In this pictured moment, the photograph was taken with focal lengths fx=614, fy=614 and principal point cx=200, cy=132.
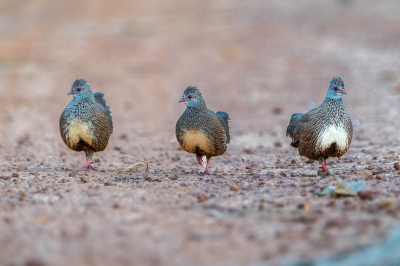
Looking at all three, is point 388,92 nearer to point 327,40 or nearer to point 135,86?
point 135,86

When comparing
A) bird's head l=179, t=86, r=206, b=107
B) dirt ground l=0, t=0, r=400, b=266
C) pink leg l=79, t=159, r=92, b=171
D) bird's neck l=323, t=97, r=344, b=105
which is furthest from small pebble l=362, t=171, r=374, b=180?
pink leg l=79, t=159, r=92, b=171

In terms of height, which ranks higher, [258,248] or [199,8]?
[199,8]

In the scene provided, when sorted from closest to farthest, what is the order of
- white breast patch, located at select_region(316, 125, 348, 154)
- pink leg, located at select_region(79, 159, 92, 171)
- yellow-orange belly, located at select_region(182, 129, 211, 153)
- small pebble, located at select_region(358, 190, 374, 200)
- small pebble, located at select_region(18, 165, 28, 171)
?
small pebble, located at select_region(358, 190, 374, 200) < white breast patch, located at select_region(316, 125, 348, 154) < yellow-orange belly, located at select_region(182, 129, 211, 153) < small pebble, located at select_region(18, 165, 28, 171) < pink leg, located at select_region(79, 159, 92, 171)

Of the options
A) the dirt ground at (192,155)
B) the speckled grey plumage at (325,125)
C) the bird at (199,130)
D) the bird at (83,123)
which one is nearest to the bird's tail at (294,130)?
the speckled grey plumage at (325,125)

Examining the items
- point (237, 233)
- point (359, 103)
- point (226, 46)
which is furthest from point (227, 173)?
point (226, 46)

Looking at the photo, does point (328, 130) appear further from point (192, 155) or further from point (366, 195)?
point (192, 155)

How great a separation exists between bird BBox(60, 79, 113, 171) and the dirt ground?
0.45m

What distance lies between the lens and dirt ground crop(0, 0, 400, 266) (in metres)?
4.56

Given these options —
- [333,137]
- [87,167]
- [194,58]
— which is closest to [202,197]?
[333,137]

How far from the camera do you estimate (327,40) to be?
25734mm

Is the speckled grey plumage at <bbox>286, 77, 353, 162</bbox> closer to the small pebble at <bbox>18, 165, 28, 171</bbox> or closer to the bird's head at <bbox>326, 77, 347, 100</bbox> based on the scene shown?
the bird's head at <bbox>326, 77, 347, 100</bbox>

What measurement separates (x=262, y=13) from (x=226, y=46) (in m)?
10.4

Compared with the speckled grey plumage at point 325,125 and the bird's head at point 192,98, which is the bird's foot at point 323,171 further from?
the bird's head at point 192,98

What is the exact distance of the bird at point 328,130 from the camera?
7.17 meters
